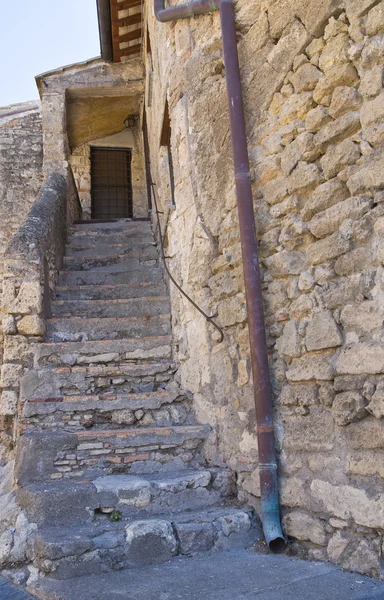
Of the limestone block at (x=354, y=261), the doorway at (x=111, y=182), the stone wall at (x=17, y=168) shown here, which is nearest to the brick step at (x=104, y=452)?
the limestone block at (x=354, y=261)

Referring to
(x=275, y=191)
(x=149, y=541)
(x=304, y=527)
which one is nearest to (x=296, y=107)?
(x=275, y=191)

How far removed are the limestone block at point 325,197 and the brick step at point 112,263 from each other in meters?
3.51

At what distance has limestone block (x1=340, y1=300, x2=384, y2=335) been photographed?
272 cm

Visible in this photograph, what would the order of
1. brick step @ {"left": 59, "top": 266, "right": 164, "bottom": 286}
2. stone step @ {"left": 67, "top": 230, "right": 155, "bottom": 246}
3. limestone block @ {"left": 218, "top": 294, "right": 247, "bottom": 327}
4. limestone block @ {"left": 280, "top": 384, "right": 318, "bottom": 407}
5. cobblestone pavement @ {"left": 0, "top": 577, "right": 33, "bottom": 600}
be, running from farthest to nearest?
stone step @ {"left": 67, "top": 230, "right": 155, "bottom": 246} < brick step @ {"left": 59, "top": 266, "right": 164, "bottom": 286} < limestone block @ {"left": 218, "top": 294, "right": 247, "bottom": 327} < limestone block @ {"left": 280, "top": 384, "right": 318, "bottom": 407} < cobblestone pavement @ {"left": 0, "top": 577, "right": 33, "bottom": 600}

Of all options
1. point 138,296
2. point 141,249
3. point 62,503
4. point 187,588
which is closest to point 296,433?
point 187,588

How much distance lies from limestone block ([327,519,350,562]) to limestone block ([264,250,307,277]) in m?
1.44

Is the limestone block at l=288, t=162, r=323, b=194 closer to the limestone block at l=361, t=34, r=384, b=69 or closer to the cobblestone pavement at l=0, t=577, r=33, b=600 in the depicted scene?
the limestone block at l=361, t=34, r=384, b=69

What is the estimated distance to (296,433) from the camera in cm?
316

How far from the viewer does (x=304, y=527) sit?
9.96ft

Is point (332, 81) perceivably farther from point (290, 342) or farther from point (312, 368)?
point (312, 368)

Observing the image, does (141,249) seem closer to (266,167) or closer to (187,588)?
(266,167)

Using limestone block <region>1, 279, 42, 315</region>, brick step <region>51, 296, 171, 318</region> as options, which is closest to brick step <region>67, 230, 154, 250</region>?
brick step <region>51, 296, 171, 318</region>

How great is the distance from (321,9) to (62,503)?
10.7 ft

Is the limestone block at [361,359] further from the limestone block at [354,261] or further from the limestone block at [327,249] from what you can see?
the limestone block at [327,249]
